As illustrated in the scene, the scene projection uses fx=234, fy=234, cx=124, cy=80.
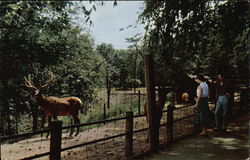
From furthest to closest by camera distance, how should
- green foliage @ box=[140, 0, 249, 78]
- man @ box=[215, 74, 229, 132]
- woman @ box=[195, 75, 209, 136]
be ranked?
green foliage @ box=[140, 0, 249, 78] < man @ box=[215, 74, 229, 132] < woman @ box=[195, 75, 209, 136]

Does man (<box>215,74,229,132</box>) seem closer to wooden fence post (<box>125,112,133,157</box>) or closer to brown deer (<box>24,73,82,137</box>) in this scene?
wooden fence post (<box>125,112,133,157</box>)

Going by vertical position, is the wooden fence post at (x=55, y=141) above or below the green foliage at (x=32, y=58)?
below

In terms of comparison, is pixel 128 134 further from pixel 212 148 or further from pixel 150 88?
pixel 212 148

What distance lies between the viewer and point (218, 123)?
8.68 metres

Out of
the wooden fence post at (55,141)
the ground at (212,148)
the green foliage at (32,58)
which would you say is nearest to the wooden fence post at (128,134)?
the ground at (212,148)

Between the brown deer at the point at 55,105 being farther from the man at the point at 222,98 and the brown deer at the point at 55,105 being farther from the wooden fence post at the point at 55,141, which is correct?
the wooden fence post at the point at 55,141

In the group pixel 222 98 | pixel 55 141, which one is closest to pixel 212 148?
pixel 222 98

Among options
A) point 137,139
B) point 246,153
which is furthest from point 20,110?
point 246,153

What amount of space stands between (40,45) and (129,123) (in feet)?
42.5

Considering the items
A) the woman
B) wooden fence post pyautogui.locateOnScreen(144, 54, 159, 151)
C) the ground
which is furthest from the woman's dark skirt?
wooden fence post pyautogui.locateOnScreen(144, 54, 159, 151)

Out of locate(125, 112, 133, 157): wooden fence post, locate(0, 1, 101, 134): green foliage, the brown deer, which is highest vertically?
locate(0, 1, 101, 134): green foliage

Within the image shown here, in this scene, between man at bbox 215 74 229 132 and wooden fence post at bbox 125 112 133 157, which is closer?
wooden fence post at bbox 125 112 133 157

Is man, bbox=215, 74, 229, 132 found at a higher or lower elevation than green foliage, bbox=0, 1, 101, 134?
lower

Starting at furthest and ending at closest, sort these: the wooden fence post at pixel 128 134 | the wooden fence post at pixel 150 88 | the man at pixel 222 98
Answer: the man at pixel 222 98 < the wooden fence post at pixel 150 88 < the wooden fence post at pixel 128 134
